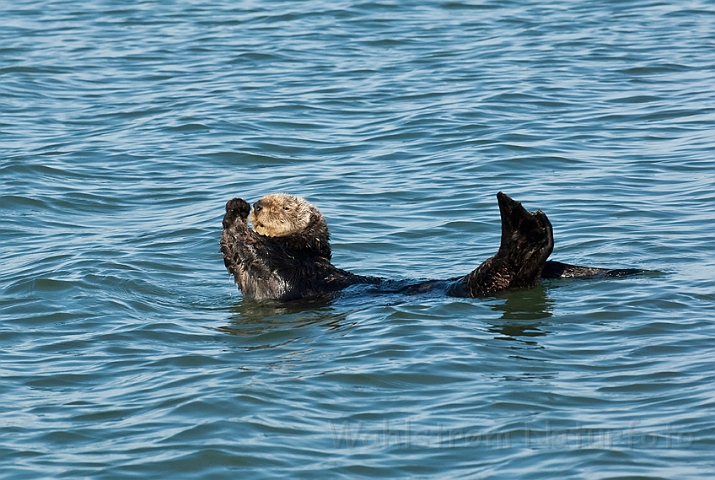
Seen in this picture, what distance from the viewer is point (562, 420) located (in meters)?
4.18

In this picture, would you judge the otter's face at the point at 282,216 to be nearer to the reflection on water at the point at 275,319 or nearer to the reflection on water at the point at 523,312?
the reflection on water at the point at 275,319

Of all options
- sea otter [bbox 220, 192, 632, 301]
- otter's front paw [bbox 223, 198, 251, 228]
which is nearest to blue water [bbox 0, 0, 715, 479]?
sea otter [bbox 220, 192, 632, 301]

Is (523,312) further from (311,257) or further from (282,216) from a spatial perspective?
(282,216)

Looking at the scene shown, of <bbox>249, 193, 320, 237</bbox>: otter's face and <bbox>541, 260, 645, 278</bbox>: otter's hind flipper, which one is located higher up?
<bbox>249, 193, 320, 237</bbox>: otter's face

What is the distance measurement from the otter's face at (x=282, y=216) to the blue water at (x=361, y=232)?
22.4 inches

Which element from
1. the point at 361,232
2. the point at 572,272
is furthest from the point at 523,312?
the point at 361,232

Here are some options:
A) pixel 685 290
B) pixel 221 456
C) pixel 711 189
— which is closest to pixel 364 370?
pixel 221 456

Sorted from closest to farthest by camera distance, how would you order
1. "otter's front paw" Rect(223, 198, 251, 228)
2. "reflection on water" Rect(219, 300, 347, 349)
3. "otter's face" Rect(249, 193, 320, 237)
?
1. "reflection on water" Rect(219, 300, 347, 349)
2. "otter's front paw" Rect(223, 198, 251, 228)
3. "otter's face" Rect(249, 193, 320, 237)

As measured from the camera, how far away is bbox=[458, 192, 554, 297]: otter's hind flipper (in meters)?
5.21

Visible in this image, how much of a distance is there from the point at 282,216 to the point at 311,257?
Result: 0.99 ft

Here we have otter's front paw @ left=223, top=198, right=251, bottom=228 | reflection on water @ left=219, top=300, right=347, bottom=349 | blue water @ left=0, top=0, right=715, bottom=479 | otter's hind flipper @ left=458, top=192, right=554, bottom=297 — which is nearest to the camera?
blue water @ left=0, top=0, right=715, bottom=479

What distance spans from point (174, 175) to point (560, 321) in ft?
14.9

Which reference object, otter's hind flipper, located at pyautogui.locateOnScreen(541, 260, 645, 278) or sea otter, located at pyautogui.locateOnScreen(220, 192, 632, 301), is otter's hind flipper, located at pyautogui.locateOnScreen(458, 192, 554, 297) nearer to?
sea otter, located at pyautogui.locateOnScreen(220, 192, 632, 301)

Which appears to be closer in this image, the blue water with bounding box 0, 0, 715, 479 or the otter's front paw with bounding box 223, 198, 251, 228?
the blue water with bounding box 0, 0, 715, 479
